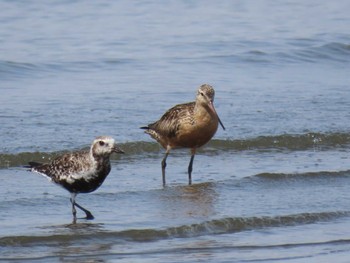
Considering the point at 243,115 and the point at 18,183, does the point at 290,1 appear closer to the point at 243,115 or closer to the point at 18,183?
the point at 243,115

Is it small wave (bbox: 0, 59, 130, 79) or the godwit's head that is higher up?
small wave (bbox: 0, 59, 130, 79)

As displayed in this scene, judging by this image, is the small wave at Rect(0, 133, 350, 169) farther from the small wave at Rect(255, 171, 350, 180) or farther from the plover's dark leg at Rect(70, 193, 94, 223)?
Answer: the plover's dark leg at Rect(70, 193, 94, 223)

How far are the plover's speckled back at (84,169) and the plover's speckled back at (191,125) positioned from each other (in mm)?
1857

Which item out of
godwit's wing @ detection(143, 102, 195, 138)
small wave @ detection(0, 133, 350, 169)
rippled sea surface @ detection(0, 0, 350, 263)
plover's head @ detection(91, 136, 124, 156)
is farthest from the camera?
small wave @ detection(0, 133, 350, 169)

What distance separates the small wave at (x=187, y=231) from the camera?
373 inches

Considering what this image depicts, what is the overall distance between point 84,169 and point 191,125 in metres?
2.33

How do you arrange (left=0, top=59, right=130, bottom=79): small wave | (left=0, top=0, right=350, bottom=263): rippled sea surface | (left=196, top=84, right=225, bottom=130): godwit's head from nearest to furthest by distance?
(left=0, top=0, right=350, bottom=263): rippled sea surface
(left=196, top=84, right=225, bottom=130): godwit's head
(left=0, top=59, right=130, bottom=79): small wave

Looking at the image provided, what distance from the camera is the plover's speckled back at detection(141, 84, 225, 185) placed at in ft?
39.9

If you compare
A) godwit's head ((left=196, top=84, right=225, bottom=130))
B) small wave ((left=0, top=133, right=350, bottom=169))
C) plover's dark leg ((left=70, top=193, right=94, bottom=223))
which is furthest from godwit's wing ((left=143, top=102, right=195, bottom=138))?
plover's dark leg ((left=70, top=193, right=94, bottom=223))

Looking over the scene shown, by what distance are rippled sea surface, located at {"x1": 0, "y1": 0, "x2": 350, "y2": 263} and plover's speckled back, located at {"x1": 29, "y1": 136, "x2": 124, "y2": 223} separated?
0.31m

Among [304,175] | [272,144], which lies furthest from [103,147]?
[272,144]

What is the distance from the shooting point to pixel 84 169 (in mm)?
10195

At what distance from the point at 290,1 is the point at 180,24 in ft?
12.7

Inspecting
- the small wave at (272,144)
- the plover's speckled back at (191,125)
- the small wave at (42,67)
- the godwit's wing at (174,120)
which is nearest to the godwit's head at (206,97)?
the plover's speckled back at (191,125)
